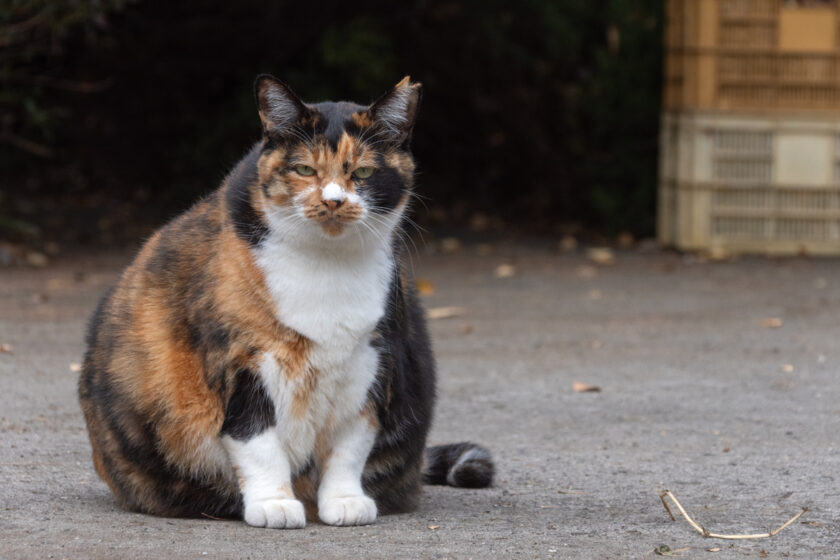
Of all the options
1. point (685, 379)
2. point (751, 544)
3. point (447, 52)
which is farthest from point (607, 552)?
point (447, 52)

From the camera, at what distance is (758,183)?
8898 mm

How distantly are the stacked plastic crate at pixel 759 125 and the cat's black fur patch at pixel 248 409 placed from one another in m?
6.43

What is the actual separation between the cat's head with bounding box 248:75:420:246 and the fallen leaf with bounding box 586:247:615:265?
19.2 ft

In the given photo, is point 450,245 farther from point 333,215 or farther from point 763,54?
point 333,215

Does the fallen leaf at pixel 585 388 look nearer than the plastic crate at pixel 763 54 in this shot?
Yes

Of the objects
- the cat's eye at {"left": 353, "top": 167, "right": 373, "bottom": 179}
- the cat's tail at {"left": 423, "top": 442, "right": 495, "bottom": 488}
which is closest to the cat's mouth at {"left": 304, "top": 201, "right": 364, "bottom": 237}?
the cat's eye at {"left": 353, "top": 167, "right": 373, "bottom": 179}

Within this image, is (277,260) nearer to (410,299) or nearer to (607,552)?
(410,299)

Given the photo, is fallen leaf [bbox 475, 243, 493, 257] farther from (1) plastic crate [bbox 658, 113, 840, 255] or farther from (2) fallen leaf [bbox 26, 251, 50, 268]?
(2) fallen leaf [bbox 26, 251, 50, 268]

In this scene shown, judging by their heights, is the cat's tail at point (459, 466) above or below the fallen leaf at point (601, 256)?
above

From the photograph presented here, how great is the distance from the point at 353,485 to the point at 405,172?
0.87 meters

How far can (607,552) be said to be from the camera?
3080 millimetres

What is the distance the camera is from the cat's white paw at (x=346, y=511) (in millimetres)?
3287

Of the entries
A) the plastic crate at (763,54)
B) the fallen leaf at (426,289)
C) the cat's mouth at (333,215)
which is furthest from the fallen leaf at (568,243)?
the cat's mouth at (333,215)

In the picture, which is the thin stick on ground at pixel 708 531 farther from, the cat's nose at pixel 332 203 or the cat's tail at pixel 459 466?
the cat's nose at pixel 332 203
